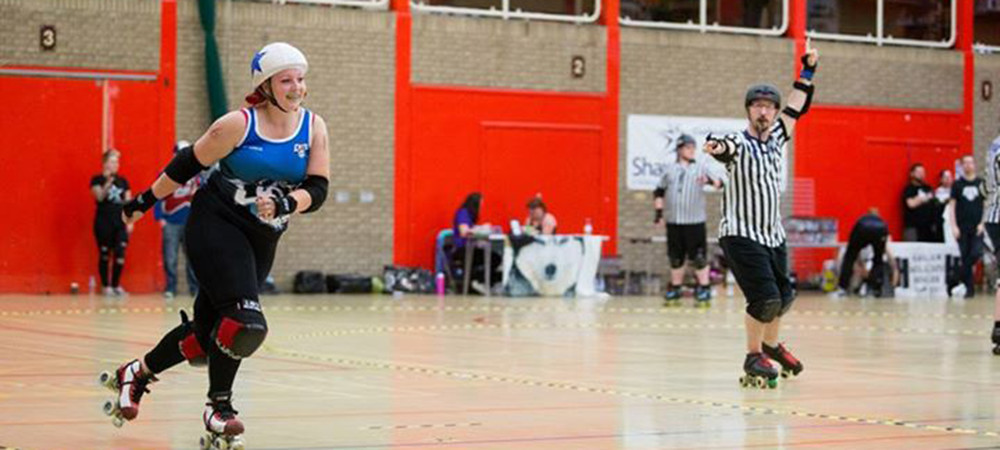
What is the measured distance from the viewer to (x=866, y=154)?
32.2 meters

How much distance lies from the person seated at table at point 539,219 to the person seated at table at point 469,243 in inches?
26.8

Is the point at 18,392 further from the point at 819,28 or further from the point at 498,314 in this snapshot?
the point at 819,28

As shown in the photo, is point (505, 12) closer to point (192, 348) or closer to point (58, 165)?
point (58, 165)

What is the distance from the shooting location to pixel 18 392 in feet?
35.9

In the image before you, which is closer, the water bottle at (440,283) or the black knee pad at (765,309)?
the black knee pad at (765,309)

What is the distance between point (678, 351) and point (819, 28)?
56.6ft

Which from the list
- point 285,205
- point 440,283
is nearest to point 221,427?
point 285,205

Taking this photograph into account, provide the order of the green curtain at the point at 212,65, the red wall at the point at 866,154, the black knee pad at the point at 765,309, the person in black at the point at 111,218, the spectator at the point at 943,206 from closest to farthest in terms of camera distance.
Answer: the black knee pad at the point at 765,309 < the person in black at the point at 111,218 < the green curtain at the point at 212,65 < the spectator at the point at 943,206 < the red wall at the point at 866,154

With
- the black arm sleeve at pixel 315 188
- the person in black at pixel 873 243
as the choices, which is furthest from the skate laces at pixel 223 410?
the person in black at pixel 873 243

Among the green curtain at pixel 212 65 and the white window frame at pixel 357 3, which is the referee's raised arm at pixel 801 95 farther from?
the white window frame at pixel 357 3

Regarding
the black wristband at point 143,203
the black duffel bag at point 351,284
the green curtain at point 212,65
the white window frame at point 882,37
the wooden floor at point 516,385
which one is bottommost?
the black duffel bag at point 351,284

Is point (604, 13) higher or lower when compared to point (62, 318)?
higher

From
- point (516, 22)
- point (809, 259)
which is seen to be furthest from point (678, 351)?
point (809, 259)

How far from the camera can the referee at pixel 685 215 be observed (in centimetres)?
2445
